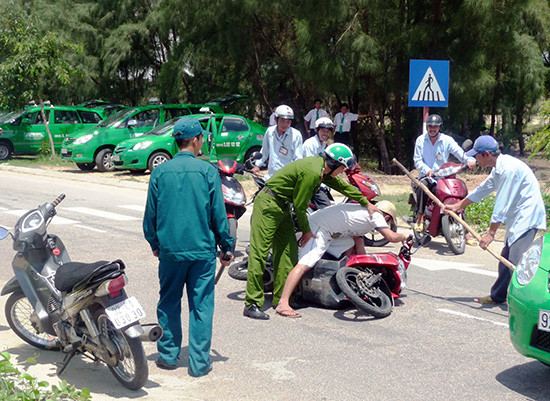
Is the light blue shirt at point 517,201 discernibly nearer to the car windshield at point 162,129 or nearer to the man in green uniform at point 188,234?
the man in green uniform at point 188,234

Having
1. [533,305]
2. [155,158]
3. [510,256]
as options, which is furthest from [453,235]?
[155,158]

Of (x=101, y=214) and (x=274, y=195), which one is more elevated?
(x=274, y=195)

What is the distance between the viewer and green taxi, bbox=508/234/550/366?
490cm

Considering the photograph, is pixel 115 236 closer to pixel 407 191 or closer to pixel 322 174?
pixel 322 174

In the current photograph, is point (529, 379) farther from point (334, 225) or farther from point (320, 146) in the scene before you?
point (320, 146)

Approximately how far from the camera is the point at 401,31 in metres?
19.3

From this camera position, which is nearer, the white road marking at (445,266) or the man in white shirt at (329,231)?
the man in white shirt at (329,231)

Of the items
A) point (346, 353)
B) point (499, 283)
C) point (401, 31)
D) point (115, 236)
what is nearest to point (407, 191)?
point (401, 31)

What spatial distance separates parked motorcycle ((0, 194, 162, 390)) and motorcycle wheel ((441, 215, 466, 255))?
5.92 meters

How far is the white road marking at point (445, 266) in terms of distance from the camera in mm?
9320

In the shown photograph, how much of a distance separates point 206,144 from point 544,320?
52.5 feet

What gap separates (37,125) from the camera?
86.6 feet

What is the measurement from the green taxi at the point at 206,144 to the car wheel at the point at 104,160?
103cm

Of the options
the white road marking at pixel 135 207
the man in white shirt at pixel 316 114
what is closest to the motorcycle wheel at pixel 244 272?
the white road marking at pixel 135 207
